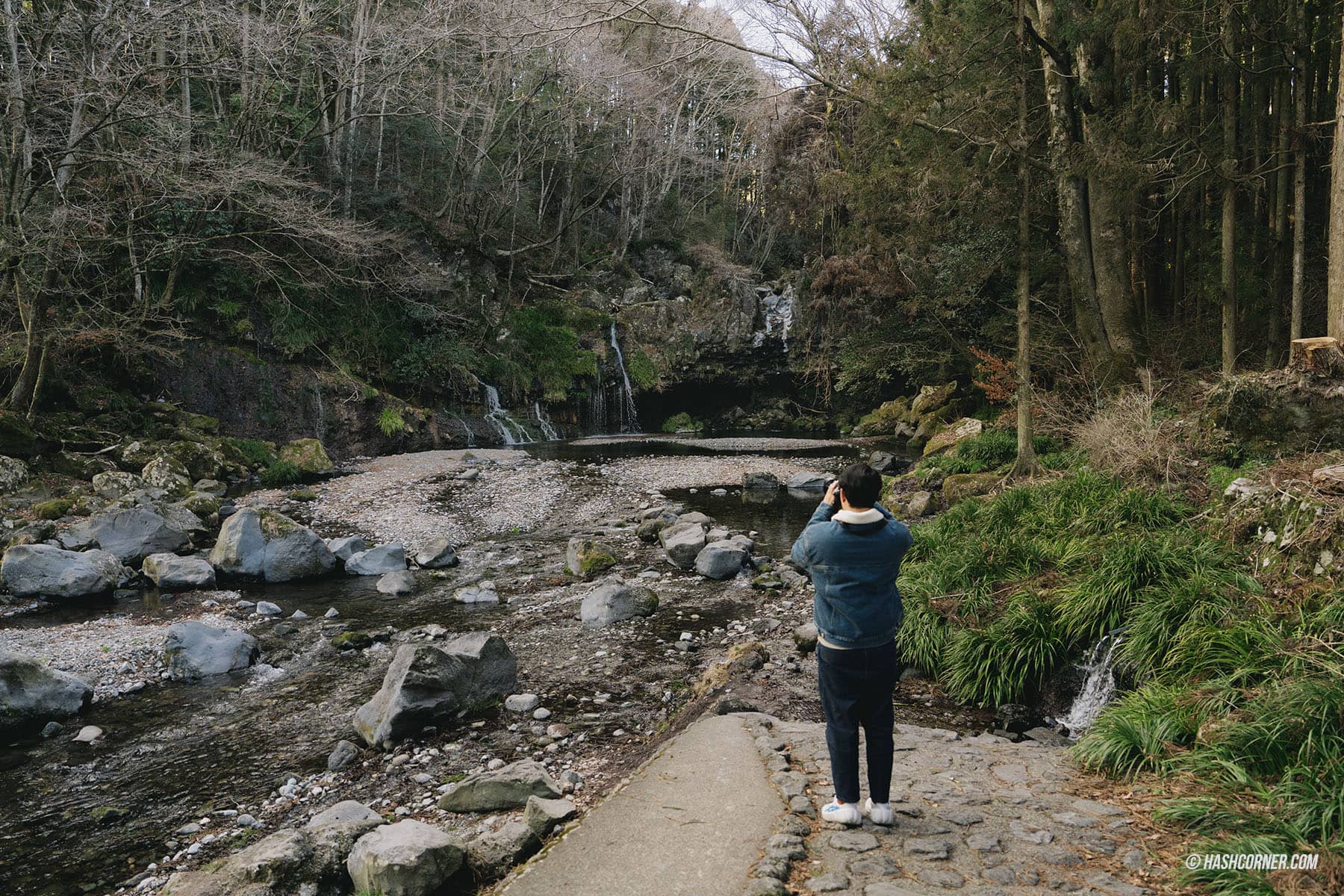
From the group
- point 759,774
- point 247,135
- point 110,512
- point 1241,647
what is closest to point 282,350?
point 247,135

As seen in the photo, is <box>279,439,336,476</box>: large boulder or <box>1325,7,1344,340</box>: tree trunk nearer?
<box>1325,7,1344,340</box>: tree trunk

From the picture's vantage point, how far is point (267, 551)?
31.9ft

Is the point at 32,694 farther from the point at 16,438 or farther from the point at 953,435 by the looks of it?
the point at 953,435

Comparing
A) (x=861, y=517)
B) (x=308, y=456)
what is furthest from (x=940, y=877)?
(x=308, y=456)

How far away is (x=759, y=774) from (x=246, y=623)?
21.5ft

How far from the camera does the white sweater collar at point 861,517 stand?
10.8 feet

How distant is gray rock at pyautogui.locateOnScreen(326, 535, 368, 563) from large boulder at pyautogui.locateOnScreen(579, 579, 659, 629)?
13.4 feet

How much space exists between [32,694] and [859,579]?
651cm

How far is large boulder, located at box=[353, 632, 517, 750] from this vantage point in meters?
5.43

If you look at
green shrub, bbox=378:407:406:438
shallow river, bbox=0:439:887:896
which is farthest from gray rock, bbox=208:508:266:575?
green shrub, bbox=378:407:406:438

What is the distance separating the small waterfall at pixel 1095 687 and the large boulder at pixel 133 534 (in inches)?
430

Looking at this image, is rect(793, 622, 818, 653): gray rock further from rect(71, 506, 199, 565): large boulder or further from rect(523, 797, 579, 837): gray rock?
rect(71, 506, 199, 565): large boulder

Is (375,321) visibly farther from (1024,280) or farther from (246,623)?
(1024,280)

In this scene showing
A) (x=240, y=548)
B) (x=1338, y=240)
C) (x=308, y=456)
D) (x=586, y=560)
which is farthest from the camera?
(x=308, y=456)
